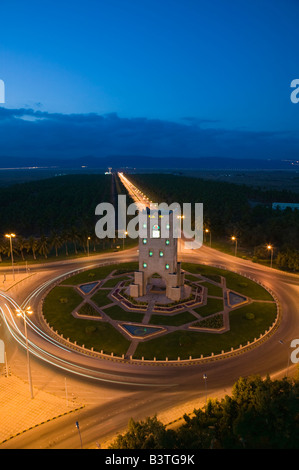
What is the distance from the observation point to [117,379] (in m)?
38.6

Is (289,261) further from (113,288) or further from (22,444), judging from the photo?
(22,444)

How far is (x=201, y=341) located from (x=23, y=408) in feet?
84.2

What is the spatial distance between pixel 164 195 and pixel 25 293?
126955 millimetres

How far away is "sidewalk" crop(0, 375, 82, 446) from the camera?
31219 mm

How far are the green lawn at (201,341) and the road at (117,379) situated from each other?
2.31m

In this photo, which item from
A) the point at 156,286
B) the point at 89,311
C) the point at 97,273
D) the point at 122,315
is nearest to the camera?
the point at 122,315

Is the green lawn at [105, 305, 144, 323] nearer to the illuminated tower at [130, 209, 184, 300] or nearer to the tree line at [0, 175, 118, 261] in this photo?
the illuminated tower at [130, 209, 184, 300]

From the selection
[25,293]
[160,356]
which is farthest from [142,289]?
[25,293]

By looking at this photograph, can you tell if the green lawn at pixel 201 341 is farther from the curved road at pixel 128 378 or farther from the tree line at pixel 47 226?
the tree line at pixel 47 226

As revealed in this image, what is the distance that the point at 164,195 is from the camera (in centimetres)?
18175

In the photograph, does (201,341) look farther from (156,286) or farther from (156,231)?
(156,231)

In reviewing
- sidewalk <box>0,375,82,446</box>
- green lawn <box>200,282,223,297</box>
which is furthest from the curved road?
green lawn <box>200,282,223,297</box>

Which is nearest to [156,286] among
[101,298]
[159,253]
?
[159,253]

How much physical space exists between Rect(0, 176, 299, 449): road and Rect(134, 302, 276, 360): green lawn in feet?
7.59
